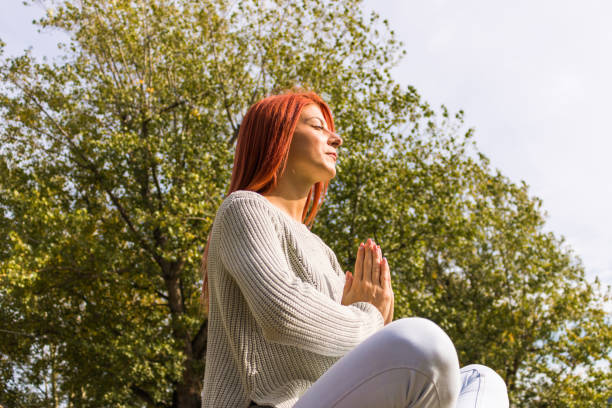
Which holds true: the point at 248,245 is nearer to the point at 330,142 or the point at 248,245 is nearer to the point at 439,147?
the point at 330,142

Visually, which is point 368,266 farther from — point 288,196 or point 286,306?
point 288,196

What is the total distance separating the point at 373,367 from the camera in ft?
4.56

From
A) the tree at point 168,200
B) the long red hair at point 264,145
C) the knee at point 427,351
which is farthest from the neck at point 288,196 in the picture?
the tree at point 168,200

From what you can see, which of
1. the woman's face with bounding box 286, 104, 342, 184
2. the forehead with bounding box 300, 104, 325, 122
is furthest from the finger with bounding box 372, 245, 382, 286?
the forehead with bounding box 300, 104, 325, 122

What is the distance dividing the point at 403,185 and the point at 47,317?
28.8 feet

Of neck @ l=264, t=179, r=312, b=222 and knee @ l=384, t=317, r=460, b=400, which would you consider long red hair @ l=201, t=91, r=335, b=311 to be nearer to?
neck @ l=264, t=179, r=312, b=222

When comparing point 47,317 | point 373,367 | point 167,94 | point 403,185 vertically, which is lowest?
point 373,367

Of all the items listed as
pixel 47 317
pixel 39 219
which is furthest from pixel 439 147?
pixel 47 317

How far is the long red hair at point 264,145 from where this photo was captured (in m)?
2.36

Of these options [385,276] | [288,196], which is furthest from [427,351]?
[288,196]

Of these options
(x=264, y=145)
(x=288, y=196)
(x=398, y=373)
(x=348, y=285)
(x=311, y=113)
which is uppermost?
(x=311, y=113)

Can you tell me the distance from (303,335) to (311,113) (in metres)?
1.15

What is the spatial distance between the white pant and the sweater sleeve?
28 cm

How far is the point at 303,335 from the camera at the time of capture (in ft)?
5.66
